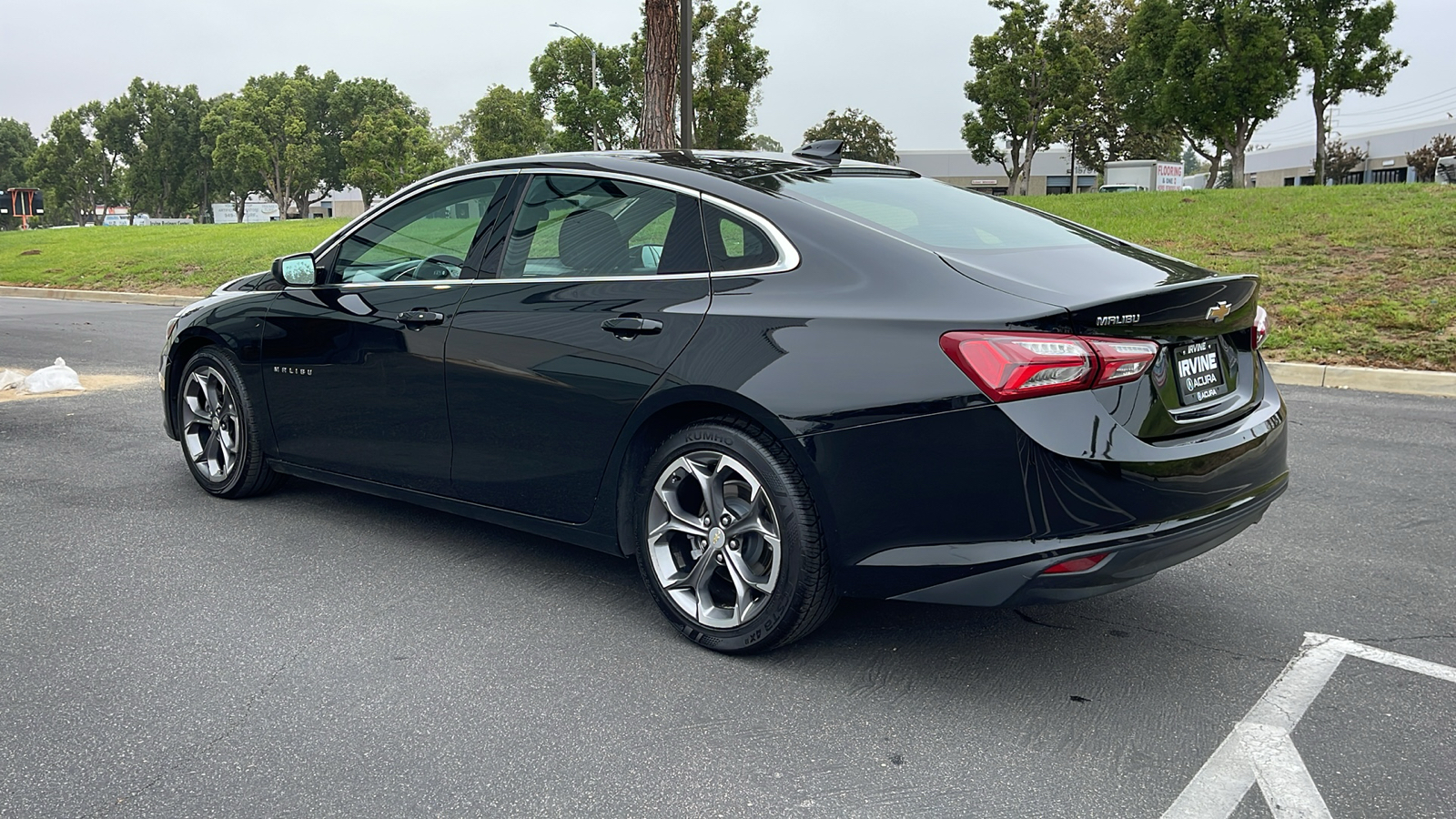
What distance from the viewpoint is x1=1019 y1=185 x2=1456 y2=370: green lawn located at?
31.4 ft

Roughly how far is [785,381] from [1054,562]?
2.87 ft

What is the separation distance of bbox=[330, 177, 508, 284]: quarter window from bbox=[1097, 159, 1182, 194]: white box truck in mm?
52477

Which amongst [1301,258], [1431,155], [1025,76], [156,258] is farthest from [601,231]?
[1431,155]

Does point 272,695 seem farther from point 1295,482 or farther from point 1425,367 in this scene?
point 1425,367

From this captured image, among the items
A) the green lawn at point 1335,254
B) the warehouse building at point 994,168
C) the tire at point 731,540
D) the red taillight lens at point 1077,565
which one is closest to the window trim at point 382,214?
the tire at point 731,540

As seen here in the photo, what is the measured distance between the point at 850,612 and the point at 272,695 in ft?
6.10

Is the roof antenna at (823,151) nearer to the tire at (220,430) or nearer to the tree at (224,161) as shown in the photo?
the tire at (220,430)

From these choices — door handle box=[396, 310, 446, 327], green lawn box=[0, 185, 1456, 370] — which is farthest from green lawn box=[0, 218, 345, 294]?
door handle box=[396, 310, 446, 327]

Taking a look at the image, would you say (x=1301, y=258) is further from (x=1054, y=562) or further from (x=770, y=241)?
(x=1054, y=562)

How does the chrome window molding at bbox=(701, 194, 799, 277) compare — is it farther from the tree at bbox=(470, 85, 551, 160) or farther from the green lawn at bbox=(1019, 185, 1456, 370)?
the tree at bbox=(470, 85, 551, 160)

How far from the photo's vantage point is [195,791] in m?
2.66

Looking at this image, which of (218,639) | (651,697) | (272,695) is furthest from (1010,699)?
(218,639)

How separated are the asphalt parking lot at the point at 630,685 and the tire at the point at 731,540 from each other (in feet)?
0.47

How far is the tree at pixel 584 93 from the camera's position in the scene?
2040 inches
